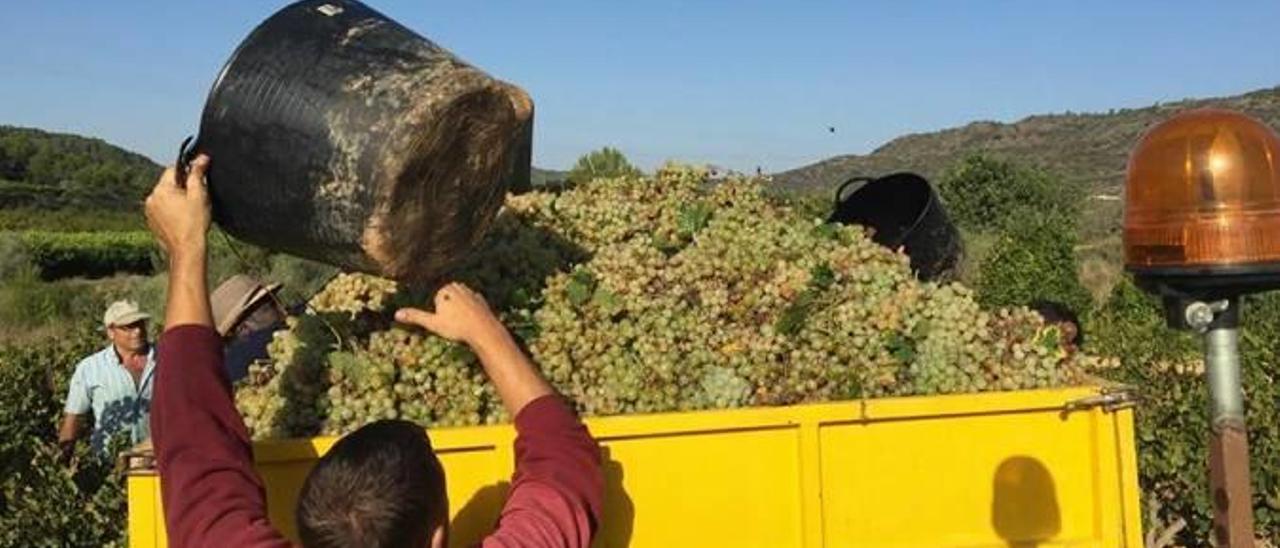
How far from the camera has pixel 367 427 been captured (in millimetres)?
2506

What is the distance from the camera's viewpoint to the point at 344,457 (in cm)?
238

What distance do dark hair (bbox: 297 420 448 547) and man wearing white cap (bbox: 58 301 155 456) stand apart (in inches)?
191

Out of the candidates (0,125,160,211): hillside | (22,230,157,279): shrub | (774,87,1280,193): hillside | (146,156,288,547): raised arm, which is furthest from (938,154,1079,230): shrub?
(0,125,160,211): hillside

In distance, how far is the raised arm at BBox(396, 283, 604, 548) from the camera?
263cm

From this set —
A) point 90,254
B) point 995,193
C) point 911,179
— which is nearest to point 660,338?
point 911,179

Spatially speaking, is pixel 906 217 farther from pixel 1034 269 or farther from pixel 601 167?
pixel 1034 269

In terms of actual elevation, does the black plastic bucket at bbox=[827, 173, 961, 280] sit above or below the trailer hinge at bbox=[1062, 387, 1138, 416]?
above

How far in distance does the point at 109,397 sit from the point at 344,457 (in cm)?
507

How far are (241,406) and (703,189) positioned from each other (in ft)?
6.80

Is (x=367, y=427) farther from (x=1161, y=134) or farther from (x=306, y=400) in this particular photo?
(x=1161, y=134)

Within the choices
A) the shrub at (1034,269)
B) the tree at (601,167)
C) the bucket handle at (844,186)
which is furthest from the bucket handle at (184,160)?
the shrub at (1034,269)

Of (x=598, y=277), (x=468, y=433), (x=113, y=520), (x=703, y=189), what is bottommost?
(x=113, y=520)

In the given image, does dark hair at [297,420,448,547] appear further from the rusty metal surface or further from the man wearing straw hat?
the man wearing straw hat

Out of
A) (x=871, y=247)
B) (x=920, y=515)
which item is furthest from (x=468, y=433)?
(x=871, y=247)
